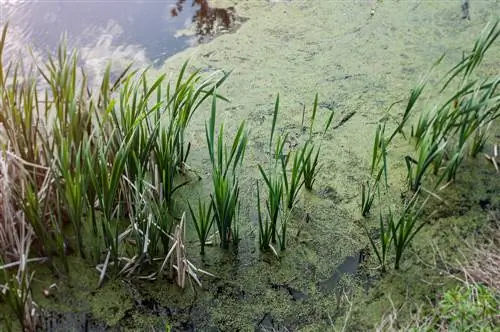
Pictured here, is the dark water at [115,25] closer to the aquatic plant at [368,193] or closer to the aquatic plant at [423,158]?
the aquatic plant at [368,193]

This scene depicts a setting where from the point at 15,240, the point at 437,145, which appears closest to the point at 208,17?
the point at 437,145

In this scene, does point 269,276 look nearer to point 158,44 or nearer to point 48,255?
point 48,255

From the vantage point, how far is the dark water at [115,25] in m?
3.13

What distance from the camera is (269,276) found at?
6.49 ft

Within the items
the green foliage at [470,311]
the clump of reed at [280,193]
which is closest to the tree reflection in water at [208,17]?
the clump of reed at [280,193]

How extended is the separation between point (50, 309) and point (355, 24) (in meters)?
2.14

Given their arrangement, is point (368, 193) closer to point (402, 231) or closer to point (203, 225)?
point (402, 231)

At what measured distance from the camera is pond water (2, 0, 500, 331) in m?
1.88

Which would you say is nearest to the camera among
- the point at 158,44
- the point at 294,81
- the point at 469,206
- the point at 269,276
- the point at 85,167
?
the point at 85,167

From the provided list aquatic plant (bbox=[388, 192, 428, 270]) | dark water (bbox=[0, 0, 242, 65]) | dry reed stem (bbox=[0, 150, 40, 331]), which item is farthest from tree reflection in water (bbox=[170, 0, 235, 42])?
aquatic plant (bbox=[388, 192, 428, 270])

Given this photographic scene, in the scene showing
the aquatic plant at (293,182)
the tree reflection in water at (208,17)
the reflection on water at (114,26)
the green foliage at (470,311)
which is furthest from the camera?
the tree reflection in water at (208,17)

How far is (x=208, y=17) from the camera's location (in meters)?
3.39

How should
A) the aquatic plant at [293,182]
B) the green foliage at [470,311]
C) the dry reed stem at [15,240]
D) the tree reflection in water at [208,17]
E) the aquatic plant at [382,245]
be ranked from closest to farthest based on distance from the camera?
the green foliage at [470,311]
the dry reed stem at [15,240]
the aquatic plant at [382,245]
the aquatic plant at [293,182]
the tree reflection in water at [208,17]

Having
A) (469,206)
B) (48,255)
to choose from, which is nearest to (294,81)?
(469,206)
